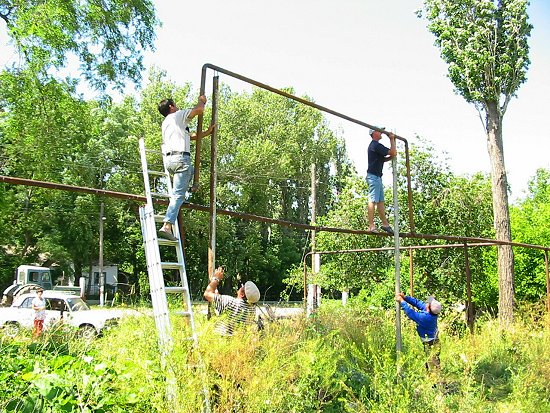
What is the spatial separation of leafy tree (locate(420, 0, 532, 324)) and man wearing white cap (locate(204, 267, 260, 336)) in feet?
30.4

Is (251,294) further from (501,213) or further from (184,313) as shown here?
(501,213)

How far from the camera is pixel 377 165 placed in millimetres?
8281

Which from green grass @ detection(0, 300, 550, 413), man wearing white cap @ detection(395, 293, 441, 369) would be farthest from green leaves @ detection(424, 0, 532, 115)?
green grass @ detection(0, 300, 550, 413)

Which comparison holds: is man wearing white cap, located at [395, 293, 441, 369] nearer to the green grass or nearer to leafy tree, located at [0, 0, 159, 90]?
the green grass

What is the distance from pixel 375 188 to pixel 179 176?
3.69m

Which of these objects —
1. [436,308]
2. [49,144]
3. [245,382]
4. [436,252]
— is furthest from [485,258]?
[245,382]

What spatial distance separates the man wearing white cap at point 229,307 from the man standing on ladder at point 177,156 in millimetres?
645

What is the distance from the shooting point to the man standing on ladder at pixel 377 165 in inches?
321

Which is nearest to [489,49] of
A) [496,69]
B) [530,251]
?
[496,69]

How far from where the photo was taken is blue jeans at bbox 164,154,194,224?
18.3 ft

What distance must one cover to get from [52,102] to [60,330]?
943 centimetres

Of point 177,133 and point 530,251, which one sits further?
point 530,251

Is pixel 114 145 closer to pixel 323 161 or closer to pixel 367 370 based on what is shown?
pixel 323 161

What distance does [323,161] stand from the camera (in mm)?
39562
